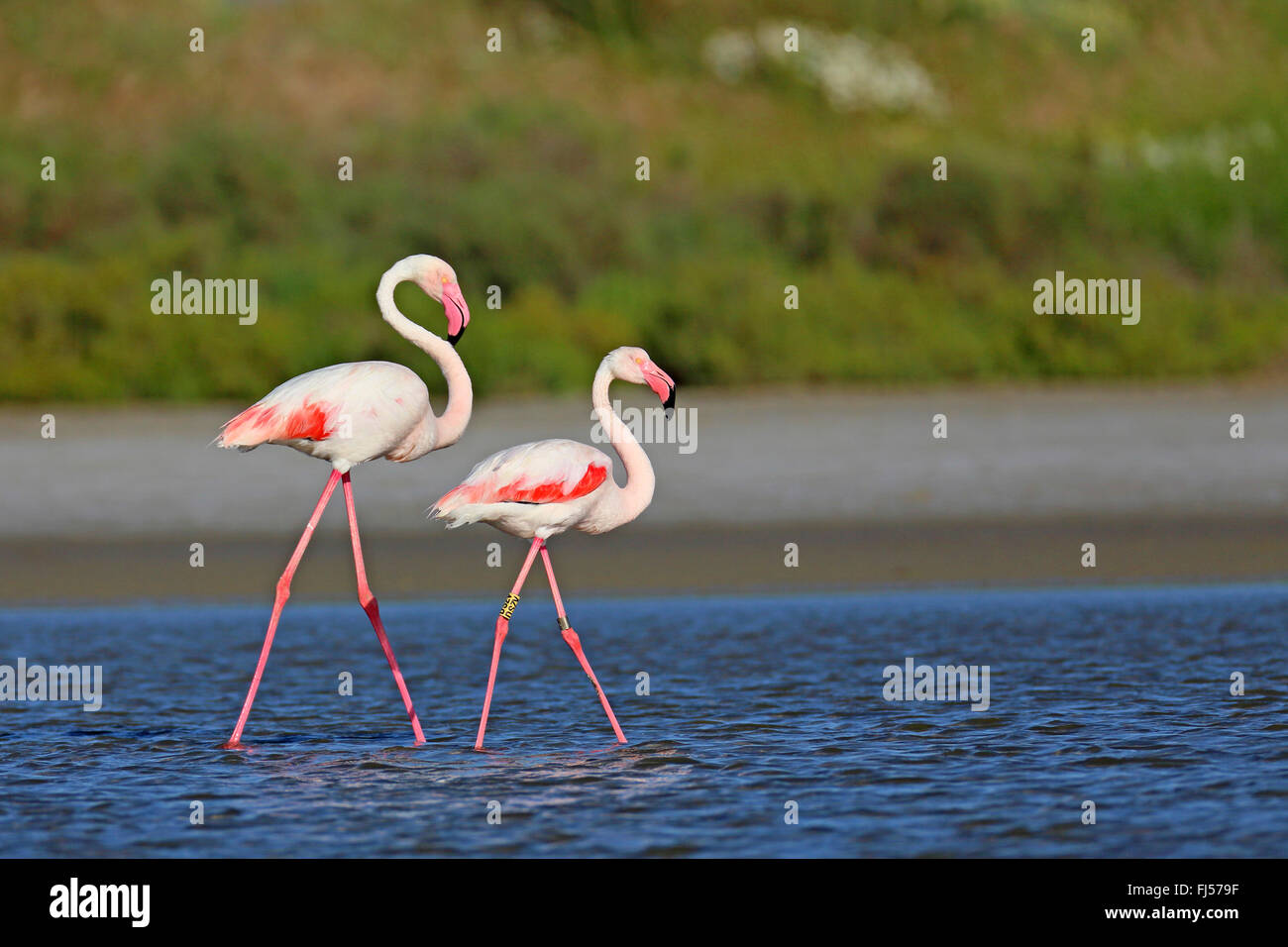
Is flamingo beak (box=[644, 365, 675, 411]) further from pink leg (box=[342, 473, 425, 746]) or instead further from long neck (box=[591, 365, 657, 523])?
pink leg (box=[342, 473, 425, 746])

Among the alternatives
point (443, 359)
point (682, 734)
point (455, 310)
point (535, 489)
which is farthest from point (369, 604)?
point (455, 310)

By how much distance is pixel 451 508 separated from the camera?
8.45m

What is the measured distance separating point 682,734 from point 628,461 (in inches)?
48.6

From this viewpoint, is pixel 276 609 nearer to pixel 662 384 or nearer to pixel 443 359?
pixel 443 359

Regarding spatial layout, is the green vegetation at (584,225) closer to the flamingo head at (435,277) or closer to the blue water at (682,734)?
the blue water at (682,734)

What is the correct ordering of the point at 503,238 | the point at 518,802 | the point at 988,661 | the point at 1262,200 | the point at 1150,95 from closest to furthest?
1. the point at 518,802
2. the point at 988,661
3. the point at 503,238
4. the point at 1262,200
5. the point at 1150,95

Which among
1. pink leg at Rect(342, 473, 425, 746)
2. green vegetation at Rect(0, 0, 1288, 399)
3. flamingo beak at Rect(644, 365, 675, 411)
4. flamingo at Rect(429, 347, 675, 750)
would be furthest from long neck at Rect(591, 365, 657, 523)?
green vegetation at Rect(0, 0, 1288, 399)

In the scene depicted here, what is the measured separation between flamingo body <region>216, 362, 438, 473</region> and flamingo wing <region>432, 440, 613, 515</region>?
0.35 meters

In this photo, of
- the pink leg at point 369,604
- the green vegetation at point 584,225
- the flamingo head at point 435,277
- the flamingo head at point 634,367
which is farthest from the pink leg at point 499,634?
the green vegetation at point 584,225

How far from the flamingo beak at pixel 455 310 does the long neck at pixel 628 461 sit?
2.67ft

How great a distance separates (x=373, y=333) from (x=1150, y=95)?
2693cm

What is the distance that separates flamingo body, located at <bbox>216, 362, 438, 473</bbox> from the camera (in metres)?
8.55
